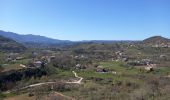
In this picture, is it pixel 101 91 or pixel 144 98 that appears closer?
pixel 144 98

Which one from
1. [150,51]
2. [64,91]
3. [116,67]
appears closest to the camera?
[64,91]

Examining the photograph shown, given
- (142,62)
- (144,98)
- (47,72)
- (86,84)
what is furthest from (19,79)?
(142,62)

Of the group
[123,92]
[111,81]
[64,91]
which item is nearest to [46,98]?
[64,91]

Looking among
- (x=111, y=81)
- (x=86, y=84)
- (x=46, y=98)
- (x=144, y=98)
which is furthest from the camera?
(x=111, y=81)

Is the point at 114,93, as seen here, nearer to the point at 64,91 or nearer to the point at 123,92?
the point at 123,92

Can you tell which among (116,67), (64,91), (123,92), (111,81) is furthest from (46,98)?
(116,67)

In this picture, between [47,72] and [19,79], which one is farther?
[47,72]

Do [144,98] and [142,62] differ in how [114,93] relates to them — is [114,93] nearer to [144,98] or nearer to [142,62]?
[144,98]

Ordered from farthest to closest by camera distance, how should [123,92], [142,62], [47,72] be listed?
[142,62] → [47,72] → [123,92]

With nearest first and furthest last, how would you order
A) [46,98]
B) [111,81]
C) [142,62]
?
1. [46,98]
2. [111,81]
3. [142,62]
